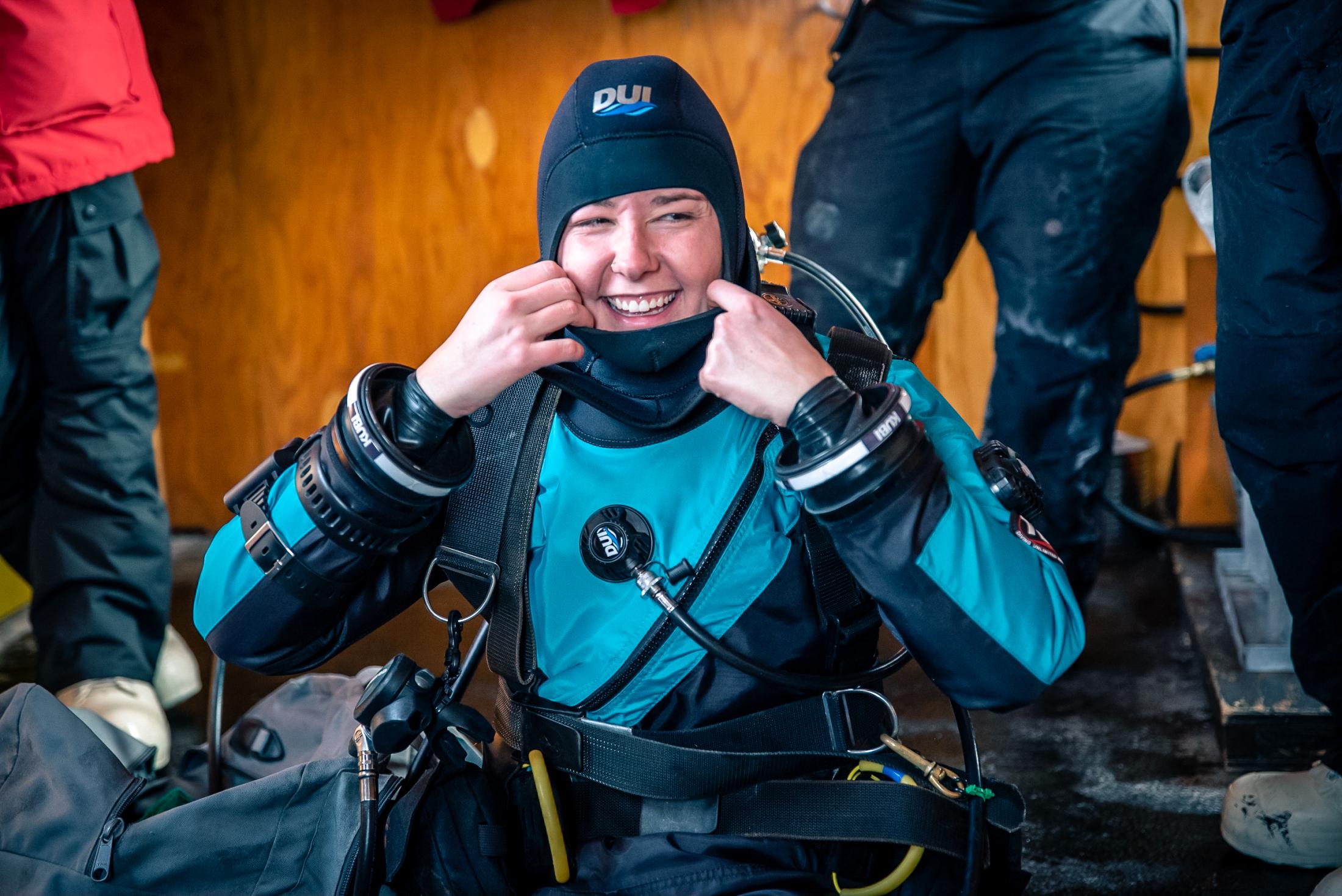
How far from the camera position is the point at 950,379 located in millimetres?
3600

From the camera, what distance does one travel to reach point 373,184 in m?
3.78

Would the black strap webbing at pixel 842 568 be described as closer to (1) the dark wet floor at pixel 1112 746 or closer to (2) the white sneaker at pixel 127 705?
(1) the dark wet floor at pixel 1112 746

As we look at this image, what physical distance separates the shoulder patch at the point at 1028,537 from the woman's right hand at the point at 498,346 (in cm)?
45

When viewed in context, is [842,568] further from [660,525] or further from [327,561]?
[327,561]

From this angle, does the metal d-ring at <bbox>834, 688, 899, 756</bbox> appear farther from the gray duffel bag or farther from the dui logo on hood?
the dui logo on hood

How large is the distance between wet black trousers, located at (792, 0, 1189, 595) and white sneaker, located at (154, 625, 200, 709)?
1450 mm

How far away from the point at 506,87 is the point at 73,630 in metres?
1.94

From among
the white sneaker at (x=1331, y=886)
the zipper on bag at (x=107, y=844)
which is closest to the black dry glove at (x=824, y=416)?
the zipper on bag at (x=107, y=844)

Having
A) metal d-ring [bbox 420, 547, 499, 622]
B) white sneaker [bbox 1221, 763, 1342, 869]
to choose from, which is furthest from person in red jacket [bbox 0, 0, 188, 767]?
white sneaker [bbox 1221, 763, 1342, 869]

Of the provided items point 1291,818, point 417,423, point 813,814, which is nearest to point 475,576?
point 417,423

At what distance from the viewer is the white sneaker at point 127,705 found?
226 cm

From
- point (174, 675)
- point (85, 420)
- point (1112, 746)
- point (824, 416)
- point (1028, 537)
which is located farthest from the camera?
point (174, 675)

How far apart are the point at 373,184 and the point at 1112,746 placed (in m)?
2.58

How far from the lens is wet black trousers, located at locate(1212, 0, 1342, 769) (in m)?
1.60
